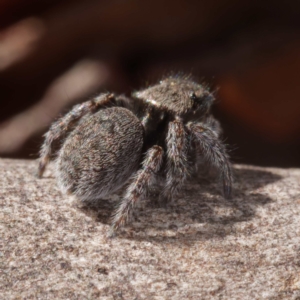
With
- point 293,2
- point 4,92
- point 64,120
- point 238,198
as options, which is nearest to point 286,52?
point 293,2

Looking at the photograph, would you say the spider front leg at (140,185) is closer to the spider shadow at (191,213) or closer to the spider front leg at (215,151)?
the spider shadow at (191,213)

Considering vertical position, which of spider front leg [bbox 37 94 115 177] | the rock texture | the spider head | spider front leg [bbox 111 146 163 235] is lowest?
the rock texture

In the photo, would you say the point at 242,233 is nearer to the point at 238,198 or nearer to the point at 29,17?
the point at 238,198

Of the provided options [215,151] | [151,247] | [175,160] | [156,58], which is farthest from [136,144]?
[156,58]

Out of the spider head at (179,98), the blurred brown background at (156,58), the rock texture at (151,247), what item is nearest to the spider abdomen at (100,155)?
the rock texture at (151,247)

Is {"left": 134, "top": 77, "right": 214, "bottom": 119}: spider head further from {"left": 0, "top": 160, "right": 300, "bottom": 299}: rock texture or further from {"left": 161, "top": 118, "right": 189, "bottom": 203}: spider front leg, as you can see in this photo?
{"left": 0, "top": 160, "right": 300, "bottom": 299}: rock texture

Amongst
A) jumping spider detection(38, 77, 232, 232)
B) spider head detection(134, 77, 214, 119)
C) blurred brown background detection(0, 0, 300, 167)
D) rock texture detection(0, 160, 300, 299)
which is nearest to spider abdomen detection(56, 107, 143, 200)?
jumping spider detection(38, 77, 232, 232)
